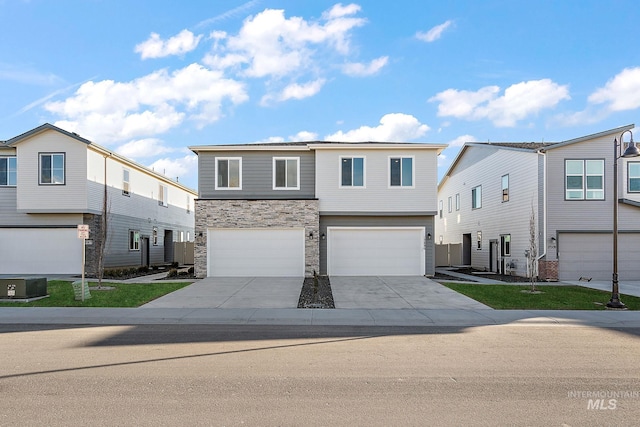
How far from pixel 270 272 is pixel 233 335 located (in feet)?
37.2

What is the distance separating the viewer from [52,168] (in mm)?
21750

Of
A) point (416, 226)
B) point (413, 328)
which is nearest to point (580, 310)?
point (413, 328)

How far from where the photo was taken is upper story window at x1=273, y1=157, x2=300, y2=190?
→ 2192 cm

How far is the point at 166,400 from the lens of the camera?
18.5 ft

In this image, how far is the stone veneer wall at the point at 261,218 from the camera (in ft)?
68.9

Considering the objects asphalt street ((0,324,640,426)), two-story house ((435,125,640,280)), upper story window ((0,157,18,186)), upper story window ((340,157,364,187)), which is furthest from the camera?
upper story window ((0,157,18,186))

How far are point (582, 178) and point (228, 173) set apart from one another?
1755cm

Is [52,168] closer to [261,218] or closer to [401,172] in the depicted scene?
[261,218]

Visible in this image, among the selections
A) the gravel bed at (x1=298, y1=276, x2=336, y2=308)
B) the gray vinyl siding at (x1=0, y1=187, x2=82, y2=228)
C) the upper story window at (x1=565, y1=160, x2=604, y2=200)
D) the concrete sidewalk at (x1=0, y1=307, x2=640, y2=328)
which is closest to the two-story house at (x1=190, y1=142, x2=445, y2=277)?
the gravel bed at (x1=298, y1=276, x2=336, y2=308)

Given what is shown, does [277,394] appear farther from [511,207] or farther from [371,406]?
[511,207]

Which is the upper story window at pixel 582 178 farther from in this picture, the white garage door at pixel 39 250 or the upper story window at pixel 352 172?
the white garage door at pixel 39 250

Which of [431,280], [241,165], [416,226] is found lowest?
[431,280]

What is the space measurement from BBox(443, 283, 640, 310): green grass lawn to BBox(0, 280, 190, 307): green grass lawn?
11528mm

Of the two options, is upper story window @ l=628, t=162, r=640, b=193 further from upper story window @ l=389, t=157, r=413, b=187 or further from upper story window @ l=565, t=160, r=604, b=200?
upper story window @ l=389, t=157, r=413, b=187
